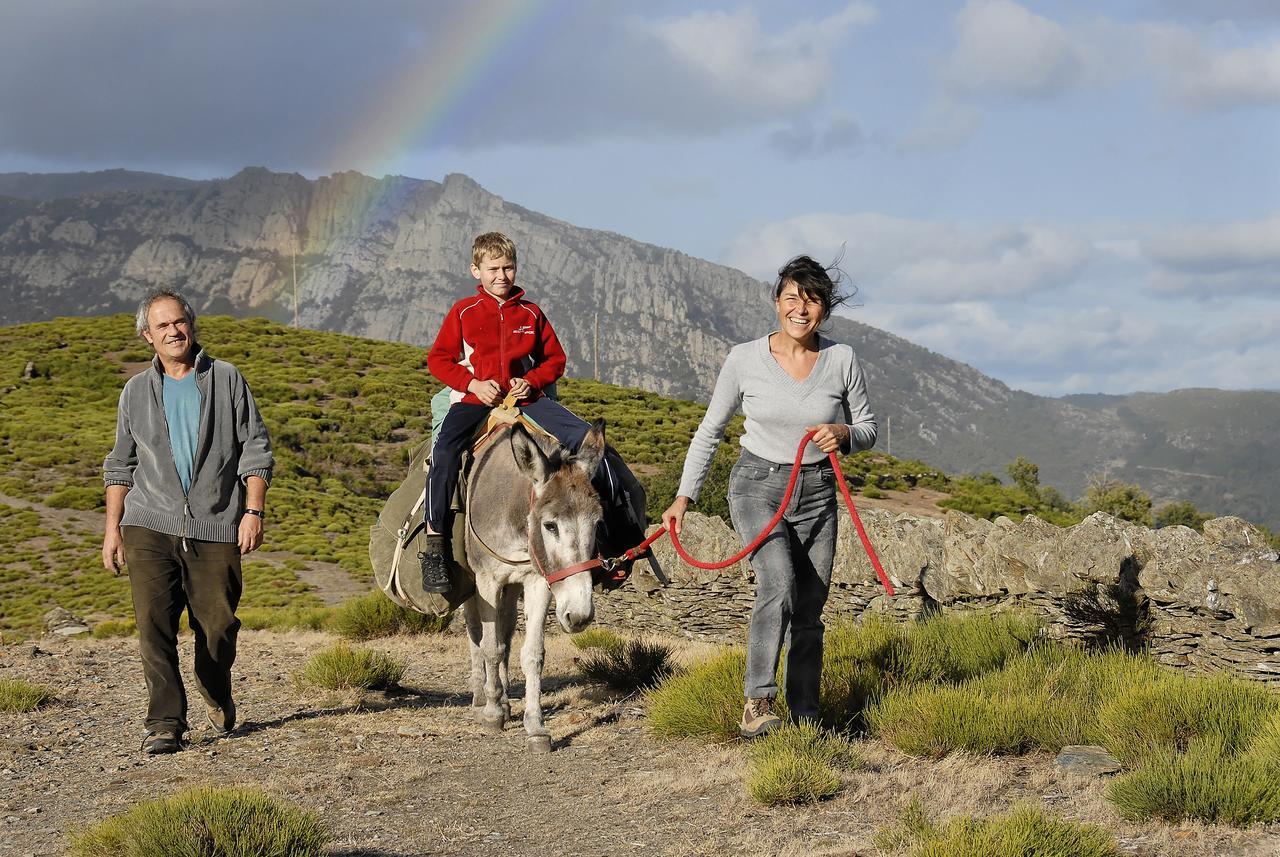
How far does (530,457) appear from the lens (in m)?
6.17

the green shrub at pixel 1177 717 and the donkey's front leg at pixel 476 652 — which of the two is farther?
the donkey's front leg at pixel 476 652

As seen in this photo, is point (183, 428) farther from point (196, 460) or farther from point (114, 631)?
point (114, 631)

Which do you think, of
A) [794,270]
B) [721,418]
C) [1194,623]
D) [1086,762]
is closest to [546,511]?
[721,418]

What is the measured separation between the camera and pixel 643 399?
218 ft

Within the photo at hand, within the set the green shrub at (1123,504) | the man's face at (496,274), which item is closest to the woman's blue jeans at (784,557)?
the man's face at (496,274)

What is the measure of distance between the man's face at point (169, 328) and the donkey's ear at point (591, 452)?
2475 millimetres

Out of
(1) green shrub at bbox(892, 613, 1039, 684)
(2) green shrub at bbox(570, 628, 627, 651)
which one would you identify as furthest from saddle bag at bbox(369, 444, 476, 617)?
(2) green shrub at bbox(570, 628, 627, 651)

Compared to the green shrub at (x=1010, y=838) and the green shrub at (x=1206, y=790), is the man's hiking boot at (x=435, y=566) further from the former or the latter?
the green shrub at (x=1206, y=790)

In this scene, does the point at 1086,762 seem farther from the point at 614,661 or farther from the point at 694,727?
the point at 614,661

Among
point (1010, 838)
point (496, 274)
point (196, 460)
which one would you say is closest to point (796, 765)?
point (1010, 838)

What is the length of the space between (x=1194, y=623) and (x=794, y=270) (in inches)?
168

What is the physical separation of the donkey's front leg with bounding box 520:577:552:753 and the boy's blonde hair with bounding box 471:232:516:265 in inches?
79.9

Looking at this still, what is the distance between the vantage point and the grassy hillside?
95.1 feet

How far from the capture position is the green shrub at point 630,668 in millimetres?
8305
